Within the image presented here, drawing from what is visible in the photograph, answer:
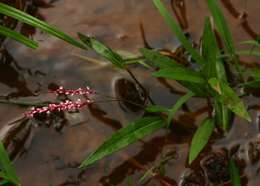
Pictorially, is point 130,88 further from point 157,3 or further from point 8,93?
point 8,93

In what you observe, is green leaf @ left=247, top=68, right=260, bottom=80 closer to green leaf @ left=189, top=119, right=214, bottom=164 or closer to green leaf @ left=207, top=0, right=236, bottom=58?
green leaf @ left=207, top=0, right=236, bottom=58

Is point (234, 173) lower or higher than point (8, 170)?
lower

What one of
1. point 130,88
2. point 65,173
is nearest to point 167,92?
point 130,88

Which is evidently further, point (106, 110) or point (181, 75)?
point (106, 110)

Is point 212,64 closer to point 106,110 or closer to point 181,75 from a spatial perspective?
point 181,75

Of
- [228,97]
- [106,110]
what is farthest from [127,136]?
[228,97]

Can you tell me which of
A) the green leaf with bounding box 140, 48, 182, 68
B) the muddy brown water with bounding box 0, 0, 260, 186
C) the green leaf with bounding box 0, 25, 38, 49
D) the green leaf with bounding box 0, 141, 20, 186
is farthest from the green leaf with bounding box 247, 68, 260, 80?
the green leaf with bounding box 0, 141, 20, 186
